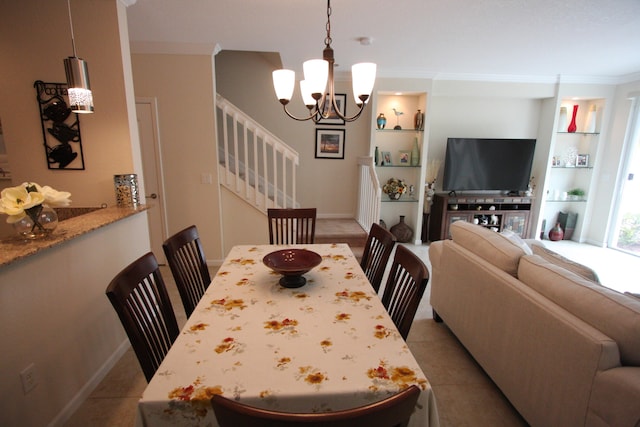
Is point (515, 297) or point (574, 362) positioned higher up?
point (515, 297)

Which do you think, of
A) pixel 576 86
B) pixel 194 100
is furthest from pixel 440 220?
pixel 194 100

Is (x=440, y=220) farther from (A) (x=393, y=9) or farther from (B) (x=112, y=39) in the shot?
(B) (x=112, y=39)

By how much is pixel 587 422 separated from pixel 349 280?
109 cm

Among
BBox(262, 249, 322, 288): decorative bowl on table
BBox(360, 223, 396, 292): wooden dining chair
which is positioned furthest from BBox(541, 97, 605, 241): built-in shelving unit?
BBox(262, 249, 322, 288): decorative bowl on table

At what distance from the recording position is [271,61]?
4402 millimetres

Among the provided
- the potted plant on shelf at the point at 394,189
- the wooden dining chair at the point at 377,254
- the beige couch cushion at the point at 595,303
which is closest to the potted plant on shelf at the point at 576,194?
the potted plant on shelf at the point at 394,189

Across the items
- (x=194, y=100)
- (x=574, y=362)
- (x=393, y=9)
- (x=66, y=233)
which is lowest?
(x=574, y=362)

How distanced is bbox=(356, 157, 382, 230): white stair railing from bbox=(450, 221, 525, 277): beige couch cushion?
1.37 meters

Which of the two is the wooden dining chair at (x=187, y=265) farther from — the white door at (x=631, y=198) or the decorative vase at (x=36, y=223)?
the white door at (x=631, y=198)

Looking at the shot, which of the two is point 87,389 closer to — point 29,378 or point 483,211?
point 29,378

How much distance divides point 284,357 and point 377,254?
3.22ft

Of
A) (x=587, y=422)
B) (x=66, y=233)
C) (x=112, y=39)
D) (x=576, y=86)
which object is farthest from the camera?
(x=576, y=86)

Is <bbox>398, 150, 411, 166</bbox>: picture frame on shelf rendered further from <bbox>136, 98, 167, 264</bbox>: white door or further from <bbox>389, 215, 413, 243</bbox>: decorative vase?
<bbox>136, 98, 167, 264</bbox>: white door

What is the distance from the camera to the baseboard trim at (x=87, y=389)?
156 centimetres
